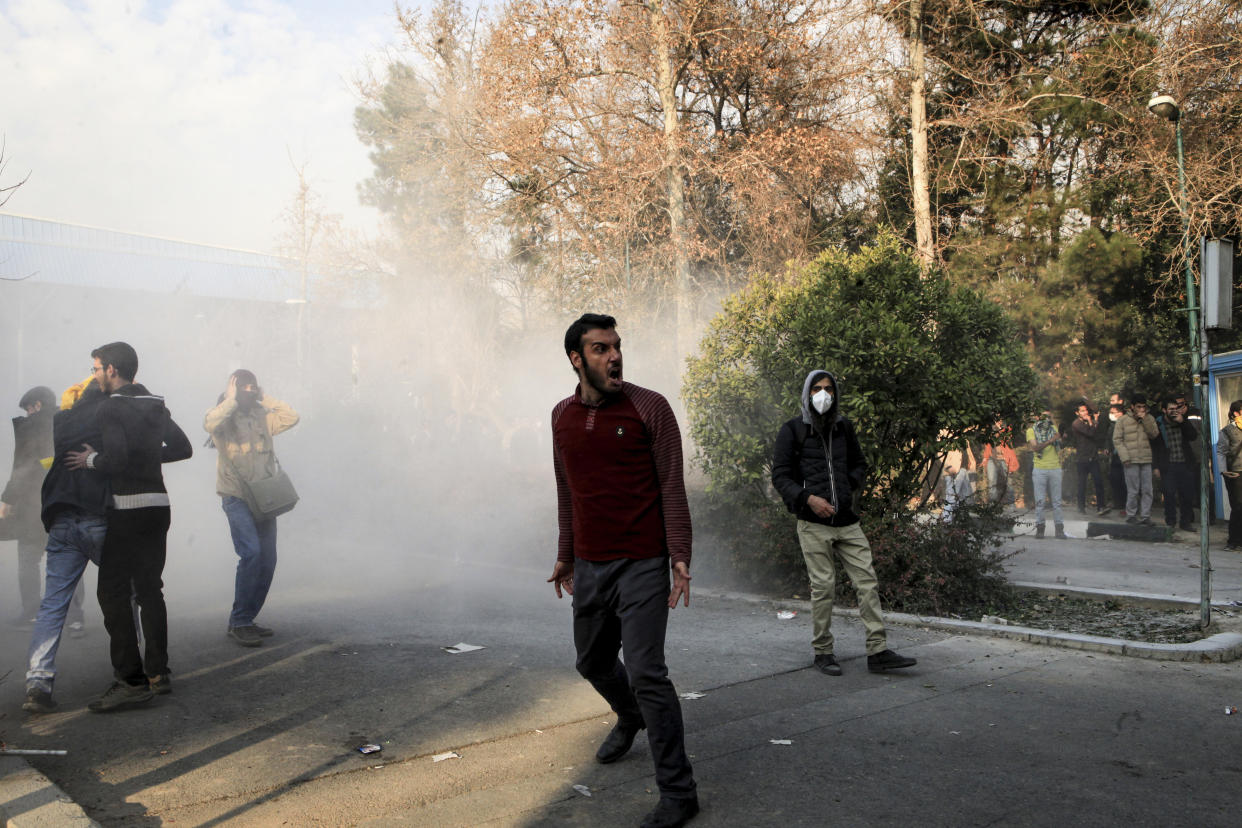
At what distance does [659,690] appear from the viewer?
11.1 feet

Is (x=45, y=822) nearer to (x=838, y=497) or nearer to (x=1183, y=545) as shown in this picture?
(x=838, y=497)

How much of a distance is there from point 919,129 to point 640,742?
13918 mm


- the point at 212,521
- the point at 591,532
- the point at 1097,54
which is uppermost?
the point at 1097,54

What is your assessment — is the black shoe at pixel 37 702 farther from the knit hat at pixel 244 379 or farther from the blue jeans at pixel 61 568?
the knit hat at pixel 244 379

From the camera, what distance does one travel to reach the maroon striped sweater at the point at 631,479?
141 inches

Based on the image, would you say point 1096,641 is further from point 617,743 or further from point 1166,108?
point 1166,108

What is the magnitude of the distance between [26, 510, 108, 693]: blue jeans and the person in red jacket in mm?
3006

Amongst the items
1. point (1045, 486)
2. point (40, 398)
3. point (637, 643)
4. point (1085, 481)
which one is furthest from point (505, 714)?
point (1085, 481)

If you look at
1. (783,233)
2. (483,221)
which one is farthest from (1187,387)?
(483,221)

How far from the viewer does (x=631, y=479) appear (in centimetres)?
361

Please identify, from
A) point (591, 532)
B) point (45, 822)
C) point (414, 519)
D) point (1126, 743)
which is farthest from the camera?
point (414, 519)

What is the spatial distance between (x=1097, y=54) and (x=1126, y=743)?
1539 centimetres

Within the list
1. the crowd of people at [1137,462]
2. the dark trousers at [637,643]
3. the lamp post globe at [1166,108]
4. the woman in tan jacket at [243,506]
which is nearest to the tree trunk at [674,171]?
the crowd of people at [1137,462]

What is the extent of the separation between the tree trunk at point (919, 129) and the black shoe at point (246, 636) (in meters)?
12.1
